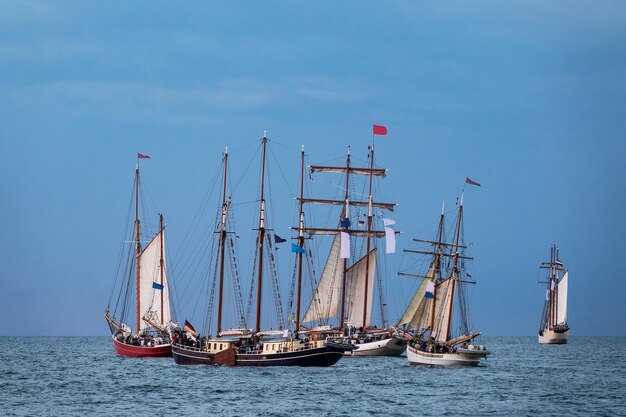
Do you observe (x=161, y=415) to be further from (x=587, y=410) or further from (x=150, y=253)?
(x=150, y=253)

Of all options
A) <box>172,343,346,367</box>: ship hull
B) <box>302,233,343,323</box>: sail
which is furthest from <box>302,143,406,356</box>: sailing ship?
<box>172,343,346,367</box>: ship hull

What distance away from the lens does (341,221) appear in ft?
478

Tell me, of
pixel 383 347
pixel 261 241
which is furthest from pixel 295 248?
pixel 383 347

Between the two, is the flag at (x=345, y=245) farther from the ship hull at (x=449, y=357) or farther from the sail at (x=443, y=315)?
the ship hull at (x=449, y=357)

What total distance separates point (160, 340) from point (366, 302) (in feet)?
86.0

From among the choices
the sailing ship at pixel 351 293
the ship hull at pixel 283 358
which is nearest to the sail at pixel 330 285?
the sailing ship at pixel 351 293

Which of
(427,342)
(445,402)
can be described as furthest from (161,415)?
(427,342)

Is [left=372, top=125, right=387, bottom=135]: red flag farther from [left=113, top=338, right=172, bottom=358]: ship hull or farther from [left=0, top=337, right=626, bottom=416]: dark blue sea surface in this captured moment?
[left=113, top=338, right=172, bottom=358]: ship hull

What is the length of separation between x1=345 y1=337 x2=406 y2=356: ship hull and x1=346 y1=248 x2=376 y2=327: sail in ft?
15.9

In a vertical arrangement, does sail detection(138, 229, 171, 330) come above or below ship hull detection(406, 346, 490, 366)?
above

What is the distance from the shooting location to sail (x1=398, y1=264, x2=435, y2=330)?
469 ft

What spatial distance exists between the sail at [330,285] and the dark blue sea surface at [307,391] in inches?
832

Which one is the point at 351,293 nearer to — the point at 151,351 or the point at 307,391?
the point at 151,351

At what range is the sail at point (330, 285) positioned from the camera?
144 m
